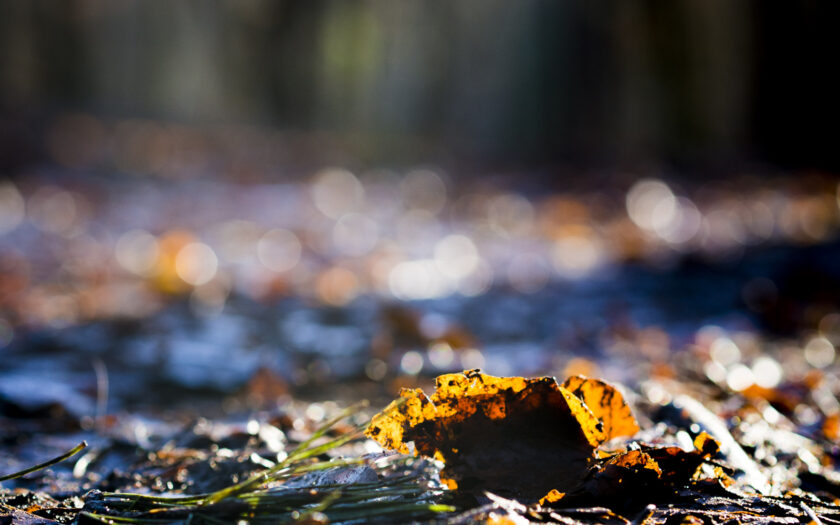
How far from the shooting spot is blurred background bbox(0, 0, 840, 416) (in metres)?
2.62

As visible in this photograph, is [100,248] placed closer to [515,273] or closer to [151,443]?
[515,273]

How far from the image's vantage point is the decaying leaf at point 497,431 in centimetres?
108

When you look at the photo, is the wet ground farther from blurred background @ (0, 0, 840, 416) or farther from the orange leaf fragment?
the orange leaf fragment

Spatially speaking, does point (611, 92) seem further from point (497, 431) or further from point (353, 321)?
point (497, 431)

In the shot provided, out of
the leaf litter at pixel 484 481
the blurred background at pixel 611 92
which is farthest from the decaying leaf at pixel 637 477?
the blurred background at pixel 611 92

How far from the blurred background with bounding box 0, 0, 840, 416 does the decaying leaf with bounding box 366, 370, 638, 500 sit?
1.13 meters

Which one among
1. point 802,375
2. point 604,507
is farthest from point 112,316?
point 802,375

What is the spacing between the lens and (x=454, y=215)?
23.4ft

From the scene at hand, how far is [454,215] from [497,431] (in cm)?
607

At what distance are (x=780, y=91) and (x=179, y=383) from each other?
13429mm

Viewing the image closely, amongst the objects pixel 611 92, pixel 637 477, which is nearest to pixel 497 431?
pixel 637 477

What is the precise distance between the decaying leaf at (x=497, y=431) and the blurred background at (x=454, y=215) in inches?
44.5

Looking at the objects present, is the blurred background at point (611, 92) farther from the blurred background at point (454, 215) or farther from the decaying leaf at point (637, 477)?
the decaying leaf at point (637, 477)

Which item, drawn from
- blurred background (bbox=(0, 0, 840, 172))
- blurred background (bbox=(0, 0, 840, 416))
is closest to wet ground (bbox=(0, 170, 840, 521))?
blurred background (bbox=(0, 0, 840, 416))
